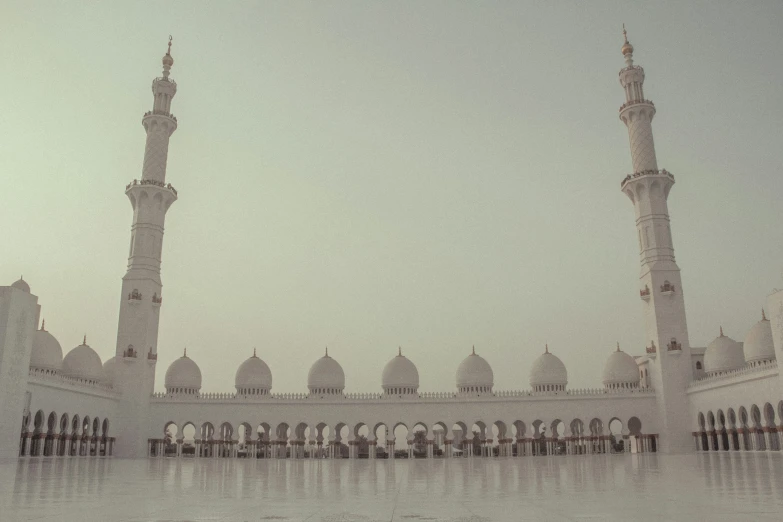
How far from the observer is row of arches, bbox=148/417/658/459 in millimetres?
36781

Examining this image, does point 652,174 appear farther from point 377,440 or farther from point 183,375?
point 183,375

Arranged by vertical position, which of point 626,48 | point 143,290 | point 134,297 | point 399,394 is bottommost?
point 399,394

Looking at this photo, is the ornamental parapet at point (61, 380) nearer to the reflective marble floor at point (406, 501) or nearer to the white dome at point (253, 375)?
the white dome at point (253, 375)

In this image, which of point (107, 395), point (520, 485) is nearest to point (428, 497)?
point (520, 485)

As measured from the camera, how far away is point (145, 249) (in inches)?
1454

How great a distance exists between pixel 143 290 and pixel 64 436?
8.98 meters

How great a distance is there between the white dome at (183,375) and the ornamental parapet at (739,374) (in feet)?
93.3

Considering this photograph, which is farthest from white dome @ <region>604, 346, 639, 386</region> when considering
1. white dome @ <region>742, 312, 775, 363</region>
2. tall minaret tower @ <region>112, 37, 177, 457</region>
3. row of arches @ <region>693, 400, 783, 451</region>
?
tall minaret tower @ <region>112, 37, 177, 457</region>

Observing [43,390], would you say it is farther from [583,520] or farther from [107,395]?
[583,520]

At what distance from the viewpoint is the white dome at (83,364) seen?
117 ft

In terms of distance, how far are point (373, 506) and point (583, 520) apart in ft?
7.96

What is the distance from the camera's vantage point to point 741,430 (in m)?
29.6

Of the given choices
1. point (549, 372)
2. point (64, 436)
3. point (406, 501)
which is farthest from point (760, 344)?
point (64, 436)

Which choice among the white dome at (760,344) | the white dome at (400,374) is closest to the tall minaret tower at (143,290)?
the white dome at (400,374)
